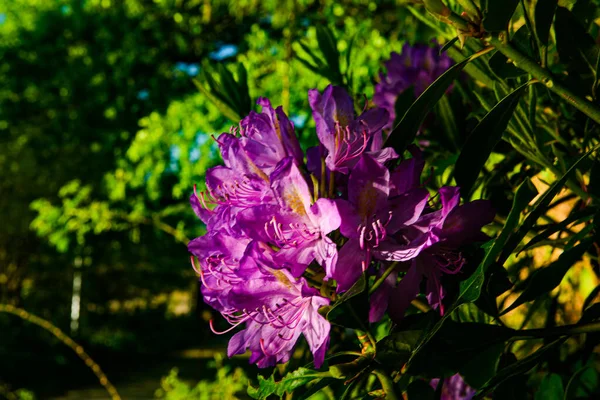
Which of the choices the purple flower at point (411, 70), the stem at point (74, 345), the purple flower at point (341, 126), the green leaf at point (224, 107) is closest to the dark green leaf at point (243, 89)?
the green leaf at point (224, 107)

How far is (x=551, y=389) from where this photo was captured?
67 cm

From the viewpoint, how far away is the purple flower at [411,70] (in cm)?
100

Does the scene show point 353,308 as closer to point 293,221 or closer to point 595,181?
point 293,221

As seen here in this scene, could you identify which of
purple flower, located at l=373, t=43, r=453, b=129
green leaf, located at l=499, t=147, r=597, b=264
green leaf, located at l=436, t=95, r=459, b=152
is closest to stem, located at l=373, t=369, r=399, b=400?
green leaf, located at l=499, t=147, r=597, b=264

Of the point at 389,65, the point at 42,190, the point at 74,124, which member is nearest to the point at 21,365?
the point at 42,190

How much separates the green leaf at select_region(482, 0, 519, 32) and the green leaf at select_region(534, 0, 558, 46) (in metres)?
0.08

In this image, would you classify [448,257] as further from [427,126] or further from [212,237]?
[427,126]

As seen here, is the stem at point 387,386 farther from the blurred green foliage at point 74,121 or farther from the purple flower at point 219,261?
the blurred green foliage at point 74,121

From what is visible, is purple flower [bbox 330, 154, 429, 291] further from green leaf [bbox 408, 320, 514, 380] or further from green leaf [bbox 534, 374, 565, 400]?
green leaf [bbox 534, 374, 565, 400]

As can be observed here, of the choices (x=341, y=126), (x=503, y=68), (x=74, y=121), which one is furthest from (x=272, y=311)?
(x=74, y=121)

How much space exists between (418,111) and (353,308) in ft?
0.51

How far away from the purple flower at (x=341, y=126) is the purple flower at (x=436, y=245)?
8 cm

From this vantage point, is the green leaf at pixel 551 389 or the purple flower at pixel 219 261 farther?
the green leaf at pixel 551 389

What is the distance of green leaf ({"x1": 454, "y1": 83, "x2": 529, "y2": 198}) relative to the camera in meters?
0.49
